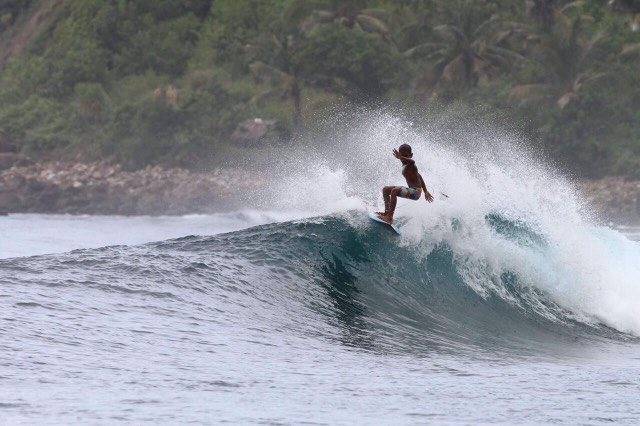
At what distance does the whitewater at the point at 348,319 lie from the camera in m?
8.45

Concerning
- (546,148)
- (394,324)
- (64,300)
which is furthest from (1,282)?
(546,148)

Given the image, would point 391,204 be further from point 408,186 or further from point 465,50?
point 465,50

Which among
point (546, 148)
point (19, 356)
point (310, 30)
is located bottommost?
point (19, 356)

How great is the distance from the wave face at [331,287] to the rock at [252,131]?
4372 centimetres

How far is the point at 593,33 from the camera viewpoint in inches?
2162

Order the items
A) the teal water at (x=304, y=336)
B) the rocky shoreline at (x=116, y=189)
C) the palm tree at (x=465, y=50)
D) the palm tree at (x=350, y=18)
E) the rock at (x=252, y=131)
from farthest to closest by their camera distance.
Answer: the rocky shoreline at (x=116, y=189) → the rock at (x=252, y=131) → the palm tree at (x=350, y=18) → the palm tree at (x=465, y=50) → the teal water at (x=304, y=336)

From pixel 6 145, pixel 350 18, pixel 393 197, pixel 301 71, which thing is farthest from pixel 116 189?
pixel 393 197

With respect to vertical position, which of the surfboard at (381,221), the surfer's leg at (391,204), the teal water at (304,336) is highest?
the surfer's leg at (391,204)

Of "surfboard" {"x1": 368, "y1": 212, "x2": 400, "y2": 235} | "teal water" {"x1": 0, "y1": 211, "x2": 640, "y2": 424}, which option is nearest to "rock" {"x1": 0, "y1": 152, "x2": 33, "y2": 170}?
"teal water" {"x1": 0, "y1": 211, "x2": 640, "y2": 424}

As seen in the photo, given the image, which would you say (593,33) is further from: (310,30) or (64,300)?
(64,300)

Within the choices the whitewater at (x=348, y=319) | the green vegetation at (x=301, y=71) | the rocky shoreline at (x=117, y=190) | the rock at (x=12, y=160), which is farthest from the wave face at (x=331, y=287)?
the rock at (x=12, y=160)

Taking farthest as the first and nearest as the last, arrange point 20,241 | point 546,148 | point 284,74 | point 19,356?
1. point 284,74
2. point 546,148
3. point 20,241
4. point 19,356

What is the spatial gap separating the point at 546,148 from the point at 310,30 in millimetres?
13909

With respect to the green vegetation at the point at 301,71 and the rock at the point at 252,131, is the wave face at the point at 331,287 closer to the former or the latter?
the green vegetation at the point at 301,71
